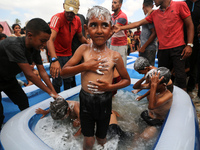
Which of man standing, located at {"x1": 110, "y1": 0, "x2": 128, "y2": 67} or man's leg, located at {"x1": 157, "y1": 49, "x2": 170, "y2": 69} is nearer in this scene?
man's leg, located at {"x1": 157, "y1": 49, "x2": 170, "y2": 69}

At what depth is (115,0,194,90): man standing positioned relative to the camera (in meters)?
2.28

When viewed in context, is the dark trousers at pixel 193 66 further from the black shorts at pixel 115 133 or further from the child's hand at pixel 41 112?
the child's hand at pixel 41 112

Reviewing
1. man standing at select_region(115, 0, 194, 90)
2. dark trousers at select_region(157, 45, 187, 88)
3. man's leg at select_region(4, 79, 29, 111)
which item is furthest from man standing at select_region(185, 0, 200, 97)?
man's leg at select_region(4, 79, 29, 111)

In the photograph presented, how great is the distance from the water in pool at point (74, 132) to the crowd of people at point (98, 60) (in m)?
0.17

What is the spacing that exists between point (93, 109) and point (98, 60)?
0.46 meters

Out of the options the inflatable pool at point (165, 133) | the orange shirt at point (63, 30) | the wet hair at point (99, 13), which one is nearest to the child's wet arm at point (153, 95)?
the inflatable pool at point (165, 133)

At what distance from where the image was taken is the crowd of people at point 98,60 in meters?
1.15

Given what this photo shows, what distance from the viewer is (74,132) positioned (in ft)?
6.63

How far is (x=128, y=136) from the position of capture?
184cm

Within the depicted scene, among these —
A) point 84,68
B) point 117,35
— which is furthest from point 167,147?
point 117,35

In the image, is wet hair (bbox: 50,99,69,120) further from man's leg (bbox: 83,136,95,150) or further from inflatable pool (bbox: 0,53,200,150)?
man's leg (bbox: 83,136,95,150)

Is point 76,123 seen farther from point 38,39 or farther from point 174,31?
point 174,31

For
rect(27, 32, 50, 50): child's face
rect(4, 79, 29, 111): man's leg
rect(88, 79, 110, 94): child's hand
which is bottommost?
rect(4, 79, 29, 111): man's leg

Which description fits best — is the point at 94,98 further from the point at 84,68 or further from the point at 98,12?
the point at 98,12
